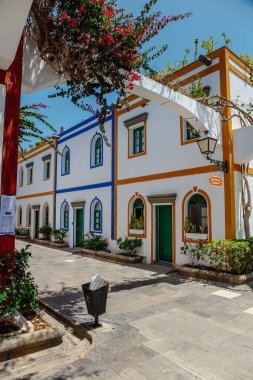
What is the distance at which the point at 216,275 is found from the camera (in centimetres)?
797

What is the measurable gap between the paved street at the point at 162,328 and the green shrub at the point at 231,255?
0.74 m

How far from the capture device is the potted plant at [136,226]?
37.8ft

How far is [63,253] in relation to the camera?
1438 centimetres

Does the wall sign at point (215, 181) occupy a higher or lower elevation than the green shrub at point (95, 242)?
higher

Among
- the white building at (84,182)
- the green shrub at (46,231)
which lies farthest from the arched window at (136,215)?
the green shrub at (46,231)

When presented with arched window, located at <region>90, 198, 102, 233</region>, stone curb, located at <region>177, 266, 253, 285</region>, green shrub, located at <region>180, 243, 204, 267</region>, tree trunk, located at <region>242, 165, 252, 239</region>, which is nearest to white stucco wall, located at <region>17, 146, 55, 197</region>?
arched window, located at <region>90, 198, 102, 233</region>

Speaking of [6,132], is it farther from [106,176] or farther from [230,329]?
[106,176]

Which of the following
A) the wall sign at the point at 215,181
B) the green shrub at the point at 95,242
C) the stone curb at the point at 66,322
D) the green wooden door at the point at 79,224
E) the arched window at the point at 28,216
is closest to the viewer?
the stone curb at the point at 66,322

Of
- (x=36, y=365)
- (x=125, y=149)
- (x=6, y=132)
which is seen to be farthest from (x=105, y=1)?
(x=125, y=149)

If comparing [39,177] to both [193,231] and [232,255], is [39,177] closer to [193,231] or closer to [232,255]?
[193,231]

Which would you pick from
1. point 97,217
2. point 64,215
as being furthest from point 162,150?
point 64,215

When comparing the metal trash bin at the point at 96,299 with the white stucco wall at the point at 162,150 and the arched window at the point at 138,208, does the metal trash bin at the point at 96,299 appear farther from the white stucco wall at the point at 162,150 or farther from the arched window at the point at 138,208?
the arched window at the point at 138,208

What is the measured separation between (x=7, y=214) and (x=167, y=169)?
7.02 metres

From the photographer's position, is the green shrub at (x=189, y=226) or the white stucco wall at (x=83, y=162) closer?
the green shrub at (x=189, y=226)
